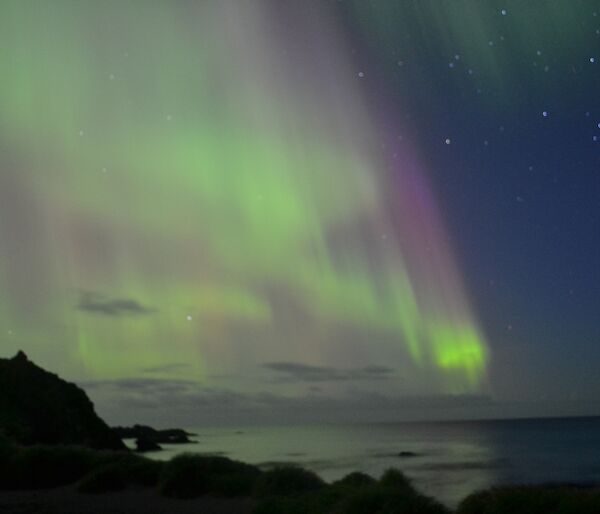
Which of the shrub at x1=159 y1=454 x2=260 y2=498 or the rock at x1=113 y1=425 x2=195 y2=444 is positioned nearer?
the shrub at x1=159 y1=454 x2=260 y2=498

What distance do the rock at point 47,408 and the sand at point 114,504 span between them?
25395mm

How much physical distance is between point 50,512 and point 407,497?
23.7 feet

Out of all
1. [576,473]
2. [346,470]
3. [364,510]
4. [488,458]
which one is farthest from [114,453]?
[488,458]

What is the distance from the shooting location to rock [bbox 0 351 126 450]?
143 feet

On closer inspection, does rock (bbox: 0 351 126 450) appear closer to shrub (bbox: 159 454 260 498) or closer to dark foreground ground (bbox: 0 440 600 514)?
dark foreground ground (bbox: 0 440 600 514)

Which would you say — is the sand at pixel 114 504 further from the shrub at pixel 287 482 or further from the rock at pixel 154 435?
the rock at pixel 154 435

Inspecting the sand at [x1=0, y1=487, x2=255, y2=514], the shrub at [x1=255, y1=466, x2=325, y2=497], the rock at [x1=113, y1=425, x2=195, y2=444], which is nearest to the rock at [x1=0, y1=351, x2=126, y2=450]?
the sand at [x1=0, y1=487, x2=255, y2=514]

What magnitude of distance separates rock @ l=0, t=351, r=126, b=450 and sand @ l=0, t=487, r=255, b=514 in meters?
25.4

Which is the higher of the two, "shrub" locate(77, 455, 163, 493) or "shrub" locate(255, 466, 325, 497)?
"shrub" locate(77, 455, 163, 493)

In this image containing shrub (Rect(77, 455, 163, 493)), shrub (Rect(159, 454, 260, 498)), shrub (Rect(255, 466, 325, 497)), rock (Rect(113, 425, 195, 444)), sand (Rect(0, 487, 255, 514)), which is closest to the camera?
sand (Rect(0, 487, 255, 514))

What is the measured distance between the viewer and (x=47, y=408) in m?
45.8

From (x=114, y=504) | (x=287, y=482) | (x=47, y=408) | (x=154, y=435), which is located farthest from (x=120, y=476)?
(x=154, y=435)

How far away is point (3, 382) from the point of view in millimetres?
47719

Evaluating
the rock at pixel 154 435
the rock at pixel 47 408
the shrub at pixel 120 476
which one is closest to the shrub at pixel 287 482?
the shrub at pixel 120 476
